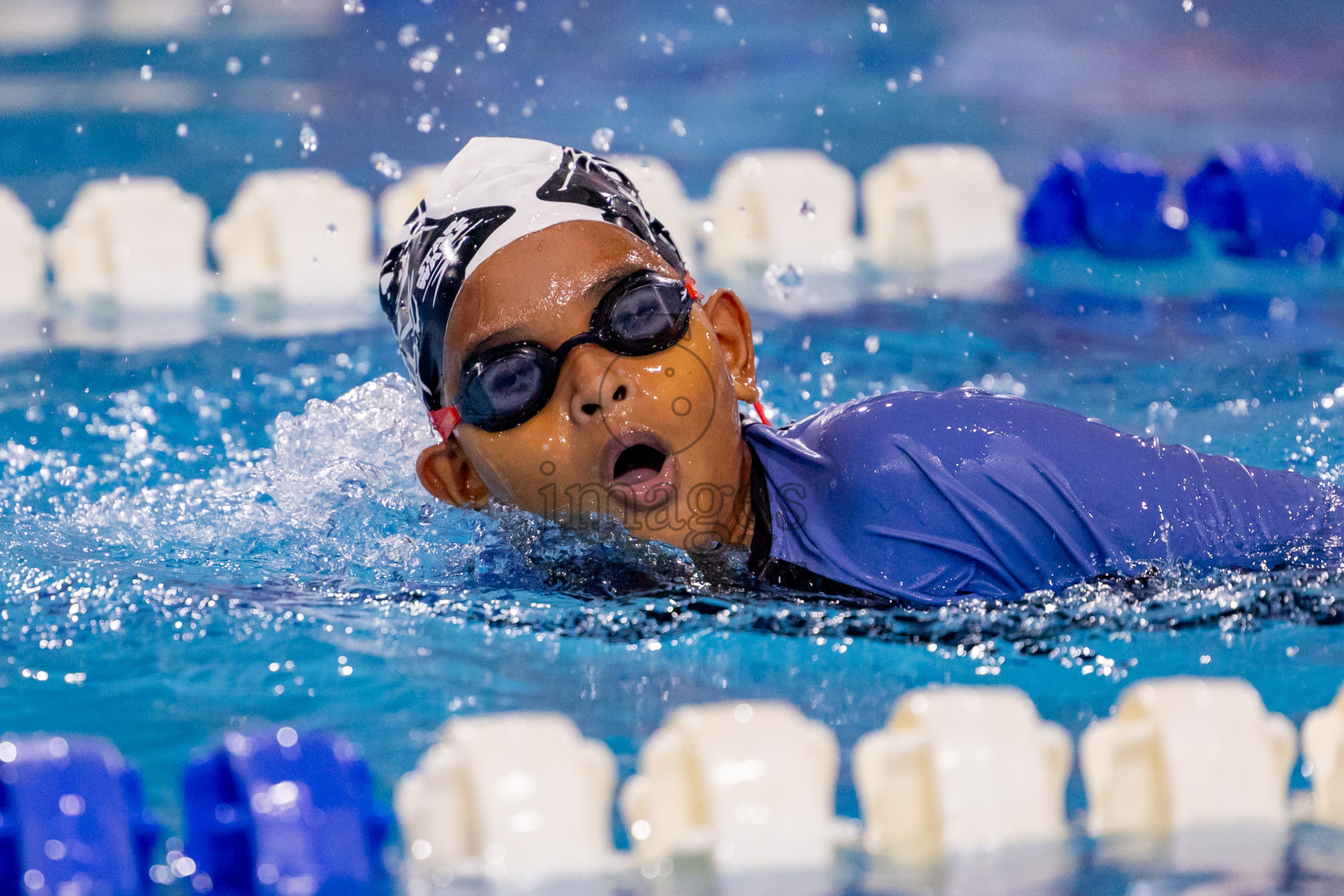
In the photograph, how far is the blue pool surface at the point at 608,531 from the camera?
203cm

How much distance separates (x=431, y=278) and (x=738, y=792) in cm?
101

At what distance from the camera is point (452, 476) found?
90.2 inches

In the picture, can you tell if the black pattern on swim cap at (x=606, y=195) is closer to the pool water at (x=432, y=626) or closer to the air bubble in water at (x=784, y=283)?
the pool water at (x=432, y=626)

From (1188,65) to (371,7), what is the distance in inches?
165

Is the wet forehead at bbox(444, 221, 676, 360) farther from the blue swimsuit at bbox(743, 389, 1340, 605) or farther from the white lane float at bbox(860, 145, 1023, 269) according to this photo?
the white lane float at bbox(860, 145, 1023, 269)

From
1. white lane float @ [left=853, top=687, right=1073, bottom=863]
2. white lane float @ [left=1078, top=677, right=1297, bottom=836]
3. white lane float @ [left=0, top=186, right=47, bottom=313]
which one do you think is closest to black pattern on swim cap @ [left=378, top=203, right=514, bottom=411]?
white lane float @ [left=853, top=687, right=1073, bottom=863]

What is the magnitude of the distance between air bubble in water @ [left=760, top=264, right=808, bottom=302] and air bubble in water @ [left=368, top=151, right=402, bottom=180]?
2.33m

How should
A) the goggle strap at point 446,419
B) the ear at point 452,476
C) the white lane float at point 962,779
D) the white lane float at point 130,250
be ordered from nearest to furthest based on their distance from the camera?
the white lane float at point 962,779, the goggle strap at point 446,419, the ear at point 452,476, the white lane float at point 130,250

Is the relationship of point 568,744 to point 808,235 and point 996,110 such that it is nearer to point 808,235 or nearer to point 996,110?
point 808,235

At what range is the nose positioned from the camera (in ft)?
6.63

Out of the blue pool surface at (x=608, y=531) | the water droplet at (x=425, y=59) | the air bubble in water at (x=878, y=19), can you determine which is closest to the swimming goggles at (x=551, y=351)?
the blue pool surface at (x=608, y=531)

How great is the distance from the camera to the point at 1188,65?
7691mm

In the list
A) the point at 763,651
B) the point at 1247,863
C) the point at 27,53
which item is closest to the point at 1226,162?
the point at 763,651

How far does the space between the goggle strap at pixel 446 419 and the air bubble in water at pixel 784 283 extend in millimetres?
2689
